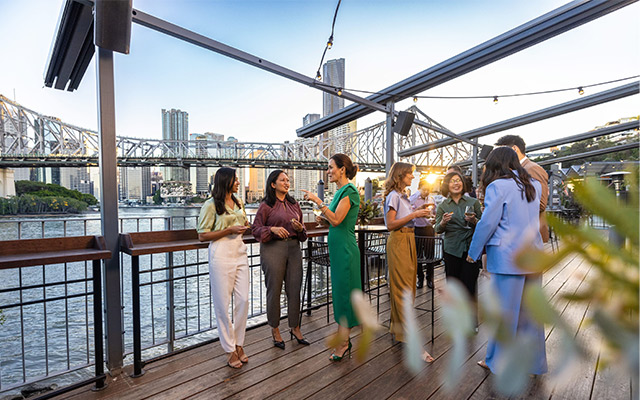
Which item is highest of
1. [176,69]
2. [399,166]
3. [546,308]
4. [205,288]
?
[176,69]

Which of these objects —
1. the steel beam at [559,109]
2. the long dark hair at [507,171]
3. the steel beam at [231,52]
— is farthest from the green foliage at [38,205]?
the long dark hair at [507,171]

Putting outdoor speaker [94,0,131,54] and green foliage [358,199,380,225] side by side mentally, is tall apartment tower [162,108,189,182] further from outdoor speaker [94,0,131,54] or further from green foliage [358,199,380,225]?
outdoor speaker [94,0,131,54]

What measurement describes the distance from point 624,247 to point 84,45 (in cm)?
338

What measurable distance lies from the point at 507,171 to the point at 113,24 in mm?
2581

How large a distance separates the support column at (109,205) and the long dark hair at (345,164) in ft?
5.22

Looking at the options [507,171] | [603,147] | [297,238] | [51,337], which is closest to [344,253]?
[297,238]

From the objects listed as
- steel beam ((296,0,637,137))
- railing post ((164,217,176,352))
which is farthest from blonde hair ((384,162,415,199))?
steel beam ((296,0,637,137))

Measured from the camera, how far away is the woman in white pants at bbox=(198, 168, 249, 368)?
101 inches

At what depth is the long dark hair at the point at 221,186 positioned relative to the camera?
8.59ft

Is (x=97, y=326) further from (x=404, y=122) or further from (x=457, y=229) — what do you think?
(x=404, y=122)

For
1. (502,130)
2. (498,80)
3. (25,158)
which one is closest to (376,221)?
(498,80)

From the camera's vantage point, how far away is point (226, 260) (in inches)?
102

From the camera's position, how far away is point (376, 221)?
187 inches

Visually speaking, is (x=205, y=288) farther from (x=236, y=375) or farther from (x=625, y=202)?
(x=625, y=202)
